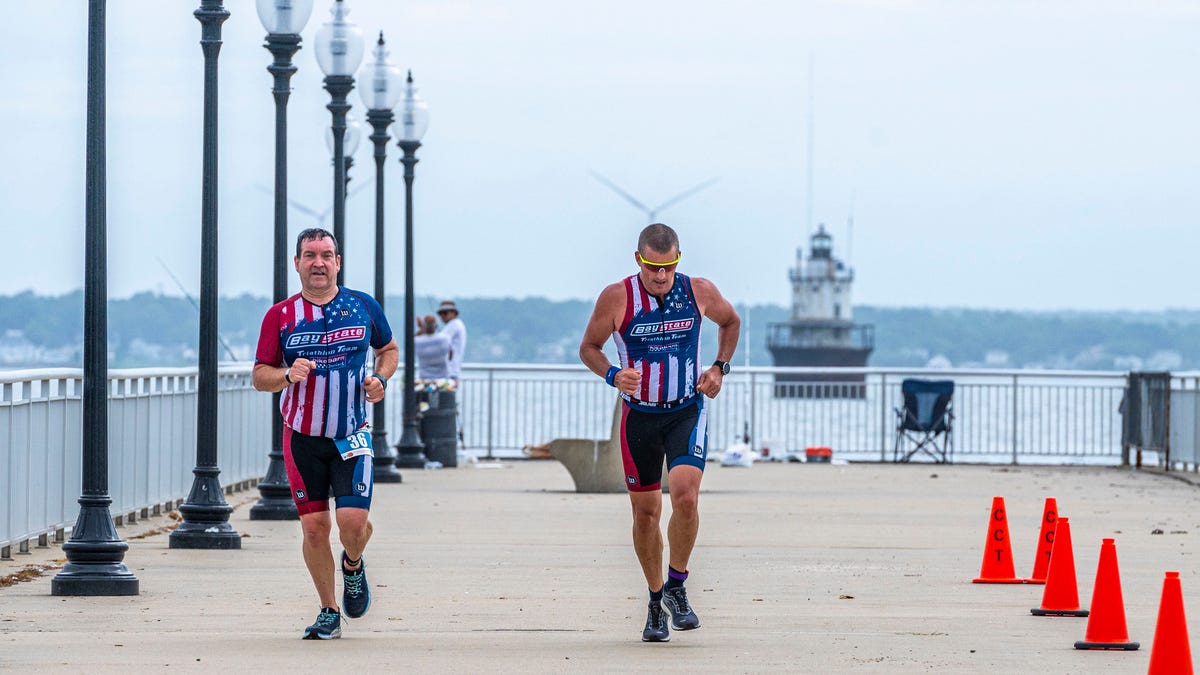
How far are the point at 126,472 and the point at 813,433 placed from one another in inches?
608

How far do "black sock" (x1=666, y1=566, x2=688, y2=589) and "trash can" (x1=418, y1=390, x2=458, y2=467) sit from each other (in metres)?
16.8

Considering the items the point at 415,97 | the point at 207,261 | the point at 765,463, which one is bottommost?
the point at 765,463

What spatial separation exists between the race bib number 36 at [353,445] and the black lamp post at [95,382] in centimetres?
235

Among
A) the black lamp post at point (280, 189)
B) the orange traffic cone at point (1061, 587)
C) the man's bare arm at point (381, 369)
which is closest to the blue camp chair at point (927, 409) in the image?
the black lamp post at point (280, 189)

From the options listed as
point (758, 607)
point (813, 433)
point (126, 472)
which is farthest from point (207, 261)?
point (813, 433)

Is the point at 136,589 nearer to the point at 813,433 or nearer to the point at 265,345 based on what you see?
the point at 265,345

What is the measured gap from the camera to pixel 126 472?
53.0ft

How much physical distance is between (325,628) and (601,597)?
233 cm

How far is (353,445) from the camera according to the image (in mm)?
9266

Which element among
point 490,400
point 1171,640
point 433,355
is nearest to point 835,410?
point 490,400

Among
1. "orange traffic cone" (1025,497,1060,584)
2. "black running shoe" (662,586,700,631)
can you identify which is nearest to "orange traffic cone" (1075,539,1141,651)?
"black running shoe" (662,586,700,631)

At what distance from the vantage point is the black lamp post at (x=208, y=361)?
1409cm

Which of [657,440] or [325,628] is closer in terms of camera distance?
[325,628]

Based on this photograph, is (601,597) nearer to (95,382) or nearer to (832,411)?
(95,382)
